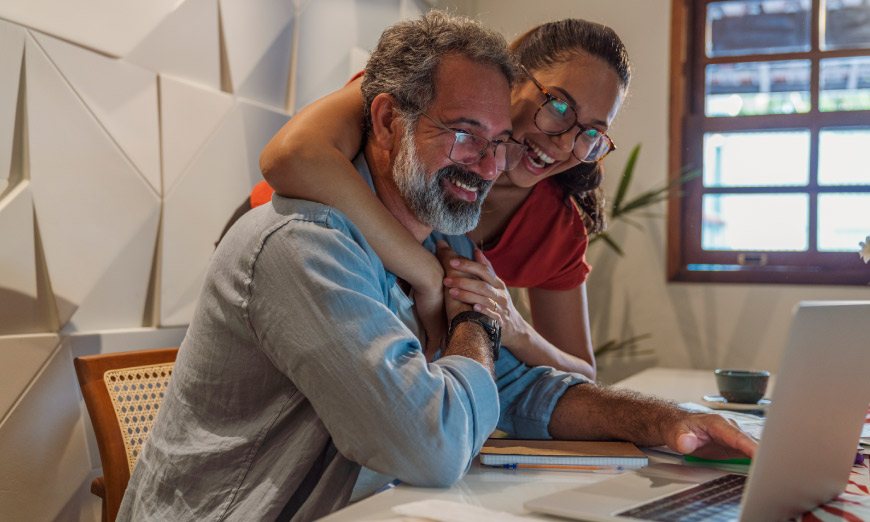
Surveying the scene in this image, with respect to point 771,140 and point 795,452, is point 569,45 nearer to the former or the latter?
point 795,452

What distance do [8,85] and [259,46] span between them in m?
1.18

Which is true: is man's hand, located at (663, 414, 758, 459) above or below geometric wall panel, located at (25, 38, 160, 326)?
below

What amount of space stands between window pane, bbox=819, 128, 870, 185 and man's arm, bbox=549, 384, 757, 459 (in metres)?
3.23

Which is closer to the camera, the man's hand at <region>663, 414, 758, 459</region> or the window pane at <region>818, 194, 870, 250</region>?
the man's hand at <region>663, 414, 758, 459</region>

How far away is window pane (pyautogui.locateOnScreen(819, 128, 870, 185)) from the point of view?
4086 millimetres

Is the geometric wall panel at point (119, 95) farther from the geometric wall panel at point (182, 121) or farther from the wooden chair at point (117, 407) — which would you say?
the wooden chair at point (117, 407)

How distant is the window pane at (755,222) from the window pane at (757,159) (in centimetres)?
8

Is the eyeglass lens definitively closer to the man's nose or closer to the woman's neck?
the woman's neck

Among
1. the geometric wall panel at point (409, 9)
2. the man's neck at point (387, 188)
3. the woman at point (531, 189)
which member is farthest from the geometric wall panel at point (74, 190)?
the geometric wall panel at point (409, 9)

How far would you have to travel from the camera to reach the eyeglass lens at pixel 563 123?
5.96 feet

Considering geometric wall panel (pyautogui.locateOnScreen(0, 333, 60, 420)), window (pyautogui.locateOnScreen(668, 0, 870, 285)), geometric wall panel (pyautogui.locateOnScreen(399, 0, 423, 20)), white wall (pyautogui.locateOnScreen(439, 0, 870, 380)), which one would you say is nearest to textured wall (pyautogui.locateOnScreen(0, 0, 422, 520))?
geometric wall panel (pyautogui.locateOnScreen(0, 333, 60, 420))

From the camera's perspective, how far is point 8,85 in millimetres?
1922

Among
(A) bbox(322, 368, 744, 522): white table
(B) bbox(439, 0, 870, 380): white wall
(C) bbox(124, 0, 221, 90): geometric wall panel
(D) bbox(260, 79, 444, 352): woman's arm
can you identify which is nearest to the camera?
(A) bbox(322, 368, 744, 522): white table

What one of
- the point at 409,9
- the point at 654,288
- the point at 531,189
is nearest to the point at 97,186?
the point at 531,189
